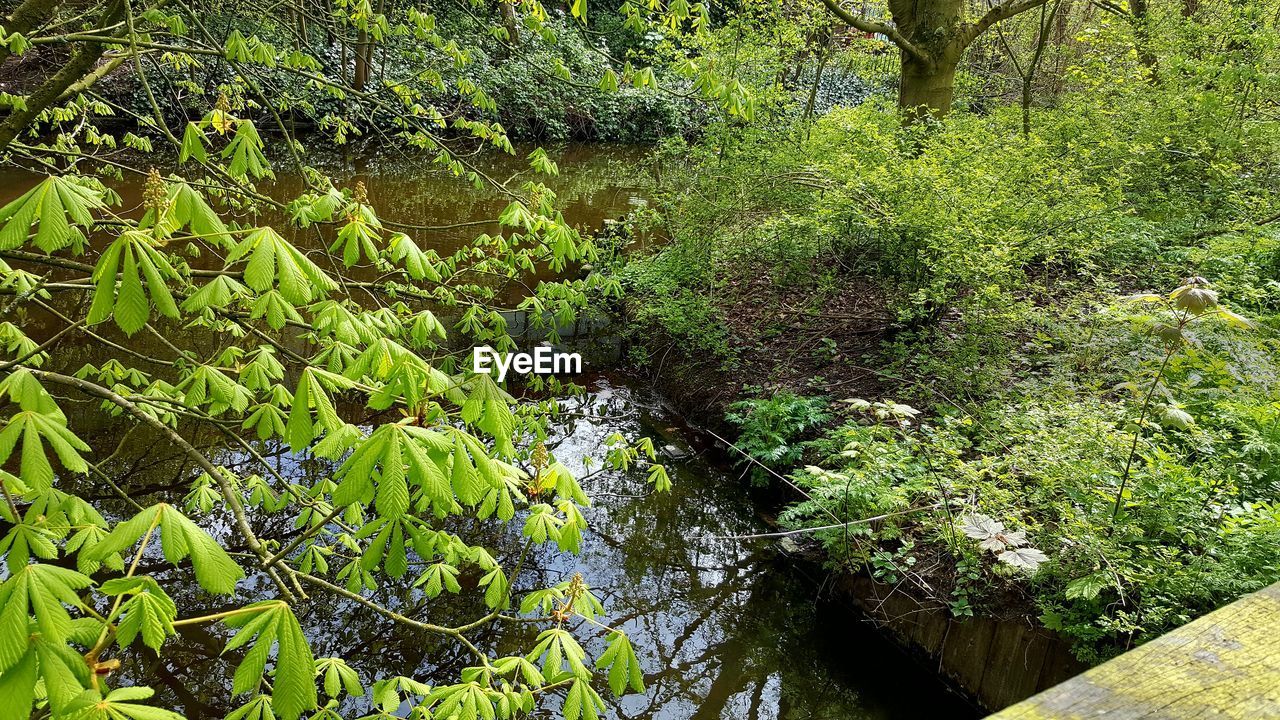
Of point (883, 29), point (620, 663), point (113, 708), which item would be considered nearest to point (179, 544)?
point (113, 708)

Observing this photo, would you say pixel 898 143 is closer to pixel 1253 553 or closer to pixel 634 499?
pixel 634 499

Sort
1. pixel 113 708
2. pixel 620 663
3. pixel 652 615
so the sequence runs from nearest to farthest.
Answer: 1. pixel 113 708
2. pixel 620 663
3. pixel 652 615

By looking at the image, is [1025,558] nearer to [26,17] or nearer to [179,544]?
[179,544]

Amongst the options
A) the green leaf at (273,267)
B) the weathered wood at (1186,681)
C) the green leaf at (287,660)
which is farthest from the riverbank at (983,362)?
the green leaf at (273,267)

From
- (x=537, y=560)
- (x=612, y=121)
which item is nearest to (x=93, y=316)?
(x=537, y=560)

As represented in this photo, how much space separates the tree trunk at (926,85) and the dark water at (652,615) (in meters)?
4.51

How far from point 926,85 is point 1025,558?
5.82 m

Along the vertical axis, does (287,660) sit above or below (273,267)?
below

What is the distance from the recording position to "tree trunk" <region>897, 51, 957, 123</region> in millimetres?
7212

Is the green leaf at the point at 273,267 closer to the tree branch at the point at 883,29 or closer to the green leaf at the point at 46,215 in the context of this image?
the green leaf at the point at 46,215

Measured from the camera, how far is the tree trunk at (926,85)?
284 inches

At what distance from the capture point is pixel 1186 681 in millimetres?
1020

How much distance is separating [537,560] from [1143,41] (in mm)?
9028

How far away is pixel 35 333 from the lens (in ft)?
19.5
